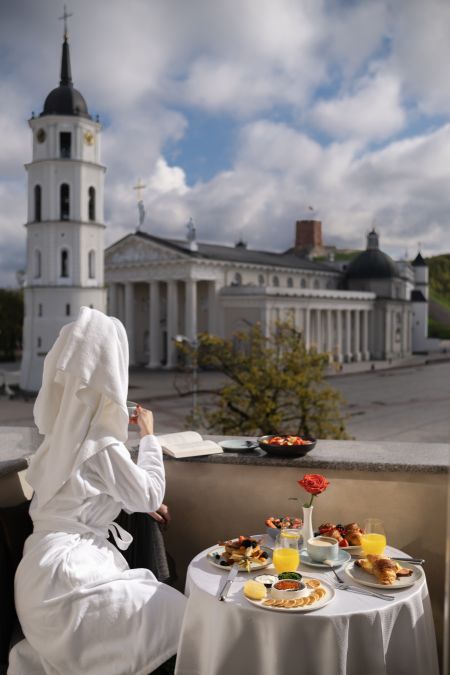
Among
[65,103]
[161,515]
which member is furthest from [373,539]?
[65,103]

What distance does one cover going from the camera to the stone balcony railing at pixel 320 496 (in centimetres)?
410

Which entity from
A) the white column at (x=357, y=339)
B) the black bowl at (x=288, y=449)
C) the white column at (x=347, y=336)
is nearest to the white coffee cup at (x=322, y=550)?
the black bowl at (x=288, y=449)

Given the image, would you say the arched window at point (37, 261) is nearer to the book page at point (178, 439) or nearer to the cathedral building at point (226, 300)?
the cathedral building at point (226, 300)

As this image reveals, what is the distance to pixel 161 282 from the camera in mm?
54281

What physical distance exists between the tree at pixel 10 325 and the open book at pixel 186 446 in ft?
181

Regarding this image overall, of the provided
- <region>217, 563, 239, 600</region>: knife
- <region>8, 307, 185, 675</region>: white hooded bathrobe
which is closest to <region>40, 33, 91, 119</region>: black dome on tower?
<region>8, 307, 185, 675</region>: white hooded bathrobe

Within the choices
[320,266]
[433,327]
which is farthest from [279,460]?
[433,327]

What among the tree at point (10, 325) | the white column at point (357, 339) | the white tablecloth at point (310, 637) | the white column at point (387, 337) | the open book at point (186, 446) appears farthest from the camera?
the white column at point (387, 337)

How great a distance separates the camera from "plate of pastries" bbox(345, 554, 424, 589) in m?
2.99

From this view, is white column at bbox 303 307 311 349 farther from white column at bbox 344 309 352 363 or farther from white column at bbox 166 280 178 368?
white column at bbox 166 280 178 368

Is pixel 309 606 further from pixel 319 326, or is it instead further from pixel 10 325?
pixel 10 325

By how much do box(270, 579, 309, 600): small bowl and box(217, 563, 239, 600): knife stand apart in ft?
0.63

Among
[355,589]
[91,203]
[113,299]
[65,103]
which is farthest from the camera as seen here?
[113,299]

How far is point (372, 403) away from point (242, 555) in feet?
102
